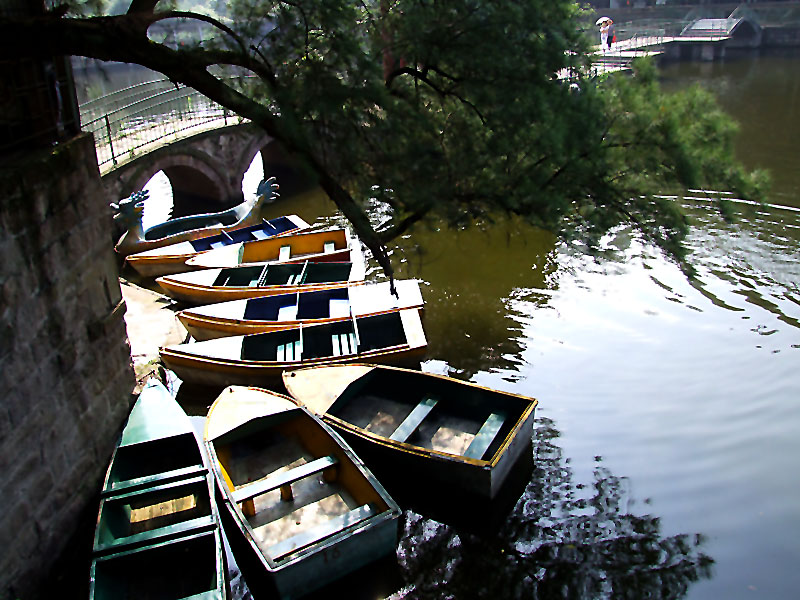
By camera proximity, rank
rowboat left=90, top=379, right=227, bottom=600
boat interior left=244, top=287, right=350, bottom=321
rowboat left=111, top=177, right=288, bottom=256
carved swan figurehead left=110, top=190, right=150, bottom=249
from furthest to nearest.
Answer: rowboat left=111, top=177, right=288, bottom=256 → carved swan figurehead left=110, top=190, right=150, bottom=249 → boat interior left=244, top=287, right=350, bottom=321 → rowboat left=90, top=379, right=227, bottom=600

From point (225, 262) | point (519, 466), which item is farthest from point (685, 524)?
point (225, 262)

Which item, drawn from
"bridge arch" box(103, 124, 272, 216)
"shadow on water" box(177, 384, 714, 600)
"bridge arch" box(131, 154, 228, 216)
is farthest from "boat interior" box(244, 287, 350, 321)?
"bridge arch" box(131, 154, 228, 216)

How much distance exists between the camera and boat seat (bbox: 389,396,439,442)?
811cm

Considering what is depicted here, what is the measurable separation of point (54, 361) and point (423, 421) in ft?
13.9

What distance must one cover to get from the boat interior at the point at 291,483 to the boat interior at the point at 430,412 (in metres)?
0.68

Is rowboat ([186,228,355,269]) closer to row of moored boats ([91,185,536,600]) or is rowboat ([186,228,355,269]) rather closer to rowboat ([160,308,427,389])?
row of moored boats ([91,185,536,600])

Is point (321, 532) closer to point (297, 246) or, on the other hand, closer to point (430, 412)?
point (430, 412)

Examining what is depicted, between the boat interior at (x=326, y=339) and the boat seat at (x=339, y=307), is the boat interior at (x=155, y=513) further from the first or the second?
the boat seat at (x=339, y=307)

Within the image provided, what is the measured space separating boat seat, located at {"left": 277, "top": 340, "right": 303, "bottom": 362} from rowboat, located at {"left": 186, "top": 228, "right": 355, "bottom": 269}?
3.09 m

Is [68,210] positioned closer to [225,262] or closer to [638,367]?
[225,262]

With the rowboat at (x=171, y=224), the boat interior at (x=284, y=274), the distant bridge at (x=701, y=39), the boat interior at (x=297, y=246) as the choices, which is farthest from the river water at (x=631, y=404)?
the distant bridge at (x=701, y=39)

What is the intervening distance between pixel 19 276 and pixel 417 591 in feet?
15.7

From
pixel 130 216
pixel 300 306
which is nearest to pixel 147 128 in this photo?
pixel 130 216

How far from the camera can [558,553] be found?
7.41 m
